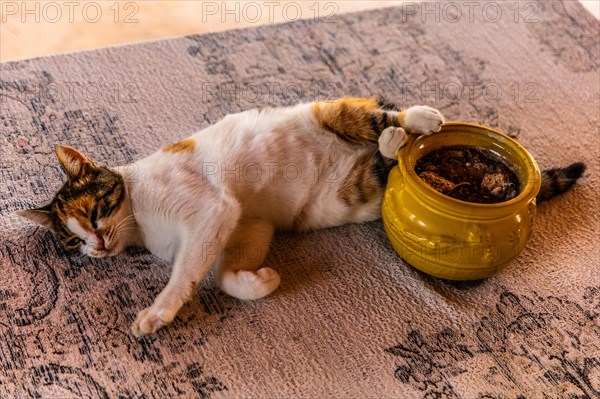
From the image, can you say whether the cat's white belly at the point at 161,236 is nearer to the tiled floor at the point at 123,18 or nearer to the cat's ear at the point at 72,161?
the cat's ear at the point at 72,161

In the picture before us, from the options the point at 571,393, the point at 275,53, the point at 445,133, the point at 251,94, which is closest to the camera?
the point at 571,393

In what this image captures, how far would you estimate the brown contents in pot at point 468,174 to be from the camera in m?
1.42

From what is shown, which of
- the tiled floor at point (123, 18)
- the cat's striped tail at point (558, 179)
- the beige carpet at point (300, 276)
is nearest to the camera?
the beige carpet at point (300, 276)

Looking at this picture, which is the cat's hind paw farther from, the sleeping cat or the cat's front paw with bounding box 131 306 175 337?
the cat's front paw with bounding box 131 306 175 337

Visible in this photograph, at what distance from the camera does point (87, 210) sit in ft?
4.64

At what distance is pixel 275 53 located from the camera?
2.19m

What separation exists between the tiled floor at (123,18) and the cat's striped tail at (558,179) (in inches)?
38.7

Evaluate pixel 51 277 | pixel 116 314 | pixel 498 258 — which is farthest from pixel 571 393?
pixel 51 277

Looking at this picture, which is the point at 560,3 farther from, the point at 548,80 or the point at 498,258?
the point at 498,258

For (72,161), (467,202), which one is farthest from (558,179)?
(72,161)

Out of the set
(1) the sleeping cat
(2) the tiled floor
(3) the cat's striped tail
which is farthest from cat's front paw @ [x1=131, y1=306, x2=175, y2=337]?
(2) the tiled floor

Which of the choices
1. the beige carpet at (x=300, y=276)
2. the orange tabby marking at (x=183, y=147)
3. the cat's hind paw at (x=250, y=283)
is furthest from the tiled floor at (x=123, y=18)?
the cat's hind paw at (x=250, y=283)

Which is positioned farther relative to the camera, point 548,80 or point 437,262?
point 548,80

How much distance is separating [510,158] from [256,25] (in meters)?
1.20
